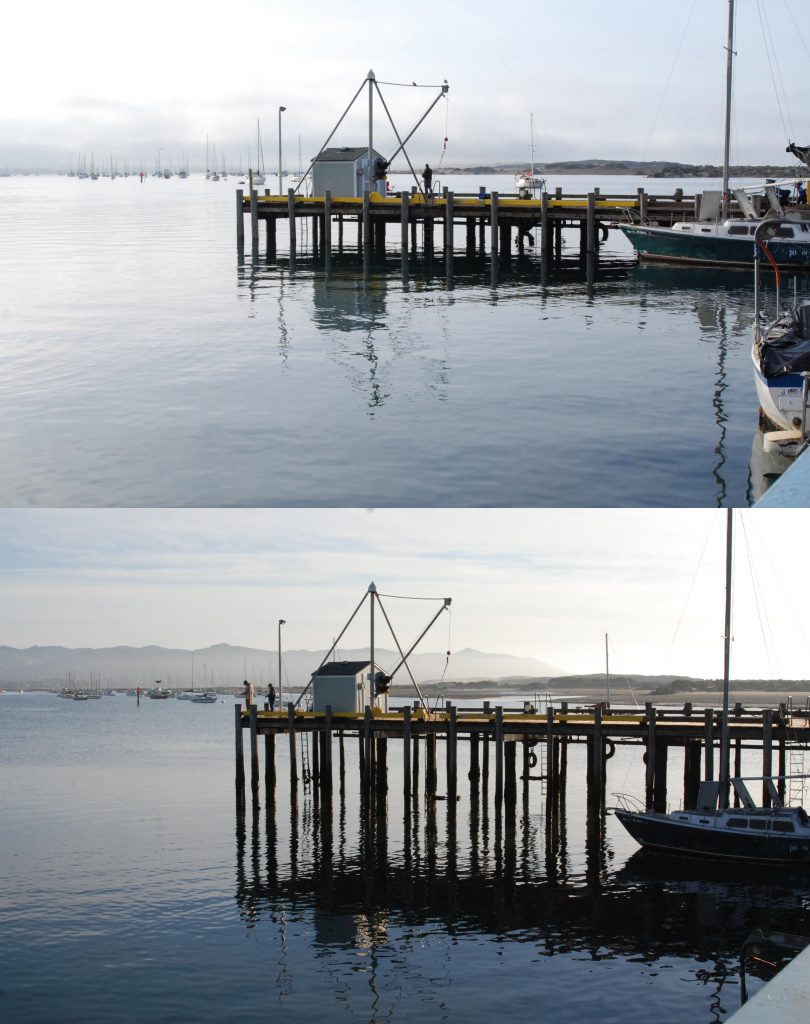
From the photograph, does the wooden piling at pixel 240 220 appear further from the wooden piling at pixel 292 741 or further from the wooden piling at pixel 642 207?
the wooden piling at pixel 292 741

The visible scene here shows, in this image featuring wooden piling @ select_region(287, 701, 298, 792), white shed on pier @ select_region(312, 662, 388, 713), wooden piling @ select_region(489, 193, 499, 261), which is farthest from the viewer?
wooden piling @ select_region(489, 193, 499, 261)

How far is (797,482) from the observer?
56.4 feet

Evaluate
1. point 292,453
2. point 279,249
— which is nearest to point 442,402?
point 292,453

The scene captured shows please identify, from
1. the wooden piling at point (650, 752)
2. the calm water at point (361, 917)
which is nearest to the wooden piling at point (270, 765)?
the calm water at point (361, 917)

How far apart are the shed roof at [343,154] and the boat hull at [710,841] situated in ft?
169

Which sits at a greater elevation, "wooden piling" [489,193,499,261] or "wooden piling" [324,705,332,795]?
"wooden piling" [489,193,499,261]

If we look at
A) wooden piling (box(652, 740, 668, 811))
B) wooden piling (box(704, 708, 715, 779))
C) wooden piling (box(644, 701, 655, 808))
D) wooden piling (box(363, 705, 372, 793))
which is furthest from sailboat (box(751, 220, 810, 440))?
wooden piling (box(363, 705, 372, 793))

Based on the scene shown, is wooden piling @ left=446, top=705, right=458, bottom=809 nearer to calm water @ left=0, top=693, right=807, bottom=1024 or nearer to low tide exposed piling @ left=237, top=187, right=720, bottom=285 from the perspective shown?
calm water @ left=0, top=693, right=807, bottom=1024

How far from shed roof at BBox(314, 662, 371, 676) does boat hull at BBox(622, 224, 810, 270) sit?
38015mm

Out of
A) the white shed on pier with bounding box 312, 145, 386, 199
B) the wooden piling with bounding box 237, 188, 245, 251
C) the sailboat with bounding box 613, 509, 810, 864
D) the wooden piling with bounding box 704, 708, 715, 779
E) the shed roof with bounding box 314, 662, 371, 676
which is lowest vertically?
the sailboat with bounding box 613, 509, 810, 864

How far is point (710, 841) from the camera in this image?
Result: 28.1m

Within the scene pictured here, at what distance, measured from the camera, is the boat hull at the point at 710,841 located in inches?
1080

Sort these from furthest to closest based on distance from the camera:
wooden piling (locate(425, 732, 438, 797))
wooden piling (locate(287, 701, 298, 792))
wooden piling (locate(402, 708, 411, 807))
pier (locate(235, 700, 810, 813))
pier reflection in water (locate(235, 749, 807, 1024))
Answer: wooden piling (locate(425, 732, 438, 797)) → wooden piling (locate(287, 701, 298, 792)) → wooden piling (locate(402, 708, 411, 807)) → pier (locate(235, 700, 810, 813)) → pier reflection in water (locate(235, 749, 807, 1024))

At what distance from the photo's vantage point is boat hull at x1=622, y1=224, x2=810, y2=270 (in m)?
64.4
